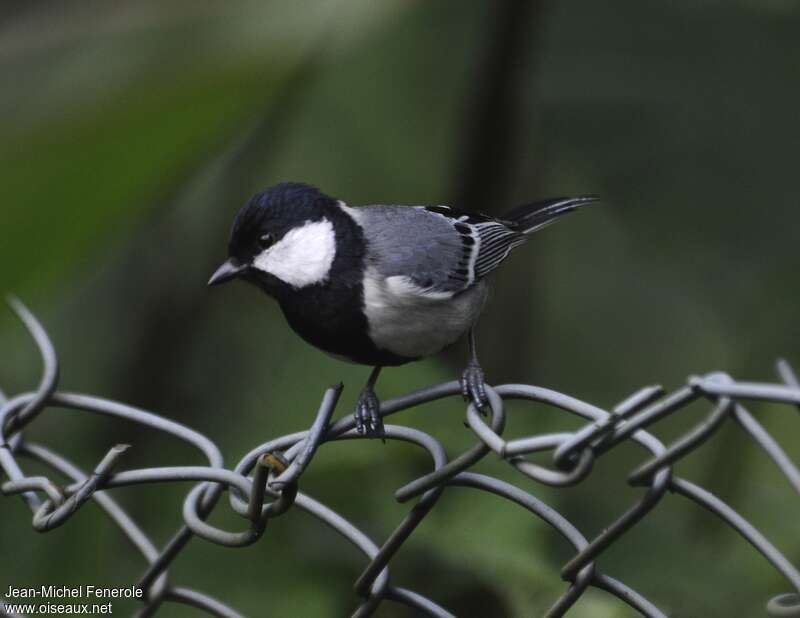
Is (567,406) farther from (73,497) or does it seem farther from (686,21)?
(686,21)

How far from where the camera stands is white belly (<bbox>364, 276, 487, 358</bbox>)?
1.73 metres

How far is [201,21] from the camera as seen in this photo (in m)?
2.62

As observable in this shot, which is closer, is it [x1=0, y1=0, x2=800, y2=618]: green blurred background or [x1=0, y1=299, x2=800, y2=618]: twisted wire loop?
[x1=0, y1=299, x2=800, y2=618]: twisted wire loop

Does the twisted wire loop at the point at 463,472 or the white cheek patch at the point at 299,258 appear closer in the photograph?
the twisted wire loop at the point at 463,472

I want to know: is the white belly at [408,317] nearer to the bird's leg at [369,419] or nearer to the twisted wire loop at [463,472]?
the bird's leg at [369,419]

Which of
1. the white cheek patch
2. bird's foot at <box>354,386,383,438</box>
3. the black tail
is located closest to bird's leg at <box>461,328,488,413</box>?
bird's foot at <box>354,386,383,438</box>

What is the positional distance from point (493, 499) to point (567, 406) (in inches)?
50.7

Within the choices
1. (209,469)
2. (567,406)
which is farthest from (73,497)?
(567,406)

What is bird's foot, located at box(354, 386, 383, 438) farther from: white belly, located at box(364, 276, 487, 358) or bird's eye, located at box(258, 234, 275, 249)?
bird's eye, located at box(258, 234, 275, 249)

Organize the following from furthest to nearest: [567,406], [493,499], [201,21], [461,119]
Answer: [461,119]
[201,21]
[493,499]
[567,406]

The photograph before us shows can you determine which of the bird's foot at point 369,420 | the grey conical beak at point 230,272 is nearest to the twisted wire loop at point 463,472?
the bird's foot at point 369,420

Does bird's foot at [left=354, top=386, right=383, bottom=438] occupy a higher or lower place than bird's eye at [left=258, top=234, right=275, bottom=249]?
lower

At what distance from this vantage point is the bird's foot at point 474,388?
1250mm

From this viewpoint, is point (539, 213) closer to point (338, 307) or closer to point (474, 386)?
point (338, 307)
